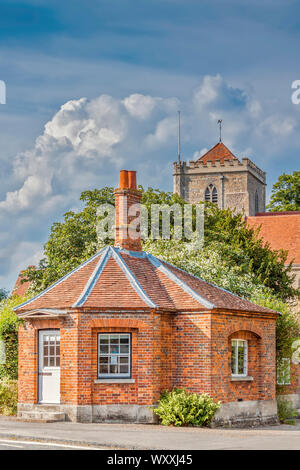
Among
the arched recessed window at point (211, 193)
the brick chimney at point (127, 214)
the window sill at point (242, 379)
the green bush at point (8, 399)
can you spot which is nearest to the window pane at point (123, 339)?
the window sill at point (242, 379)

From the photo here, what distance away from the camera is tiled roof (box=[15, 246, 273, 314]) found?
71.8 feet

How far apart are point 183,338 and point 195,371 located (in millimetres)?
1047

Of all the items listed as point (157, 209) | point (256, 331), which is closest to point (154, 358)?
point (256, 331)

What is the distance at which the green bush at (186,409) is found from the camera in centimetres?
2089

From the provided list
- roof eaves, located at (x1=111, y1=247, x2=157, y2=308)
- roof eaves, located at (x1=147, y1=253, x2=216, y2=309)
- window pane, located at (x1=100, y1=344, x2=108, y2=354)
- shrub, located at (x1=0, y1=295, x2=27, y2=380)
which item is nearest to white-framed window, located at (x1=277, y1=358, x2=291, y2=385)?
roof eaves, located at (x1=147, y1=253, x2=216, y2=309)

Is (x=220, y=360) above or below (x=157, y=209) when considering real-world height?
below

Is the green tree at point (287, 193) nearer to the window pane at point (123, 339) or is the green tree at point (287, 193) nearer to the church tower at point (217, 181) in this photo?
the church tower at point (217, 181)

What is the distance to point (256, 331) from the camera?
2388cm

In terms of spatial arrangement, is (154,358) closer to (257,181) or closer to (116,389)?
(116,389)

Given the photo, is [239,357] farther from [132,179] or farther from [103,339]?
[132,179]

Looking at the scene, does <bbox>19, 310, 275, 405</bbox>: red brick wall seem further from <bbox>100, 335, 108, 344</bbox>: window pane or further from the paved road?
the paved road

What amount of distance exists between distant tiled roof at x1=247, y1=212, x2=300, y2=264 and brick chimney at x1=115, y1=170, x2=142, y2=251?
121 feet

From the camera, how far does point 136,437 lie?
17.1 meters

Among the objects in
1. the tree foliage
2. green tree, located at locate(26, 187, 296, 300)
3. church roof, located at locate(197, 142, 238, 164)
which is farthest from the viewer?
church roof, located at locate(197, 142, 238, 164)
